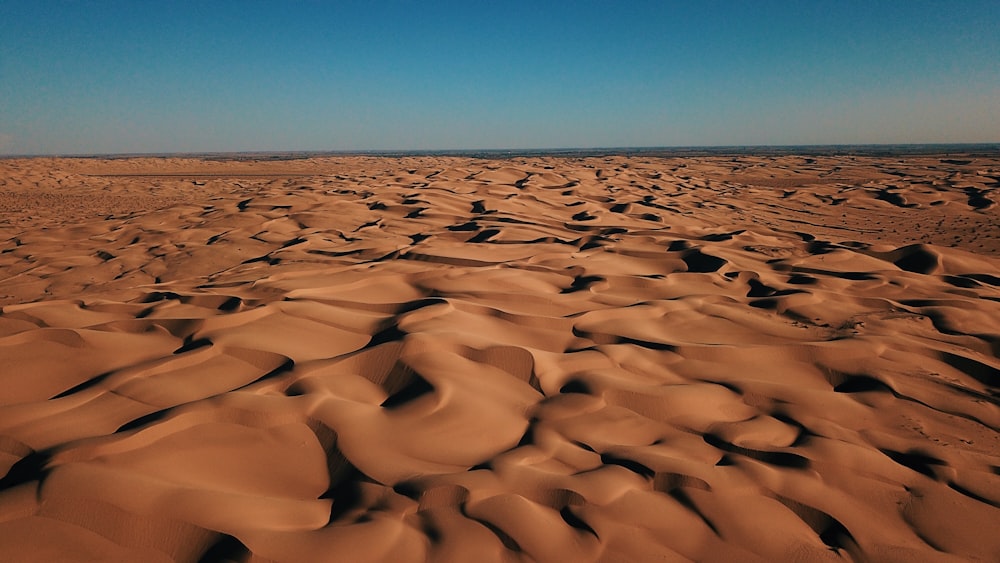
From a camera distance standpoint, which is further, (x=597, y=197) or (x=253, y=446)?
(x=597, y=197)

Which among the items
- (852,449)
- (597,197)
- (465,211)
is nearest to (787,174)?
(597,197)

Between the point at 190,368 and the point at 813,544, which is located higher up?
the point at 190,368

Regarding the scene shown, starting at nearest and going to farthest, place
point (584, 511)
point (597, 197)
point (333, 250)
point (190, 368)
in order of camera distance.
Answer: point (584, 511), point (190, 368), point (333, 250), point (597, 197)

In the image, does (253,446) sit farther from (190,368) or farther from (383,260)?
(383,260)

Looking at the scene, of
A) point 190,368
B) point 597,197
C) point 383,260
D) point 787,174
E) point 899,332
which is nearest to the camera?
point 190,368

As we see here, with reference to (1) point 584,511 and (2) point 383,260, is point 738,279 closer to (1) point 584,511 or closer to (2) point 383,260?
(2) point 383,260

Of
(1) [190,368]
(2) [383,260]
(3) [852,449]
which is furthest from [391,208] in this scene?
(3) [852,449]
